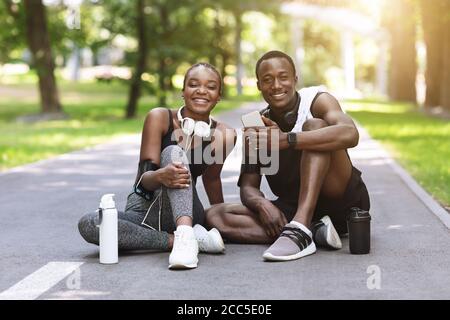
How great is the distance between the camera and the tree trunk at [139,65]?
99.7ft

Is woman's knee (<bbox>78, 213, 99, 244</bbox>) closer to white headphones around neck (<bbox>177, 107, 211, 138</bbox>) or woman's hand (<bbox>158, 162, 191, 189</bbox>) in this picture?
woman's hand (<bbox>158, 162, 191, 189</bbox>)

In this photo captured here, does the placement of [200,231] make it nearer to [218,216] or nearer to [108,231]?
[218,216]

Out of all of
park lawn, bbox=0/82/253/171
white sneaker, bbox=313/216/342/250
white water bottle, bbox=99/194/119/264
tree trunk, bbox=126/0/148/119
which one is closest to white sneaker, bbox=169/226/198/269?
white water bottle, bbox=99/194/119/264

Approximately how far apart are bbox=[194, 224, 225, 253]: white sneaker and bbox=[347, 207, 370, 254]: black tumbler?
0.91 metres

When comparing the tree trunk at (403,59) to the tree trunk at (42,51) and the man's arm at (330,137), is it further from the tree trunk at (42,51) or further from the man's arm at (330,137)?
the man's arm at (330,137)

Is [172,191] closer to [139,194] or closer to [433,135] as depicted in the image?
[139,194]

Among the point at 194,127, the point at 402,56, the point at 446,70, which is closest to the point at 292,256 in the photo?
the point at 194,127

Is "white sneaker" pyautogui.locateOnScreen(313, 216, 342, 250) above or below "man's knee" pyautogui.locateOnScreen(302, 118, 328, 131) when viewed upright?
below

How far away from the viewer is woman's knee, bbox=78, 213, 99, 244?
6.97 m

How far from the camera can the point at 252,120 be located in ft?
22.9

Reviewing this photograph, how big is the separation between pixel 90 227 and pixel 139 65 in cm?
2400

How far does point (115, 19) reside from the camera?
31422 mm

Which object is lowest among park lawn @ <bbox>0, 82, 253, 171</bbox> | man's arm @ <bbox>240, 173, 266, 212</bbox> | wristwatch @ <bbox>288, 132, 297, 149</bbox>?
park lawn @ <bbox>0, 82, 253, 171</bbox>
